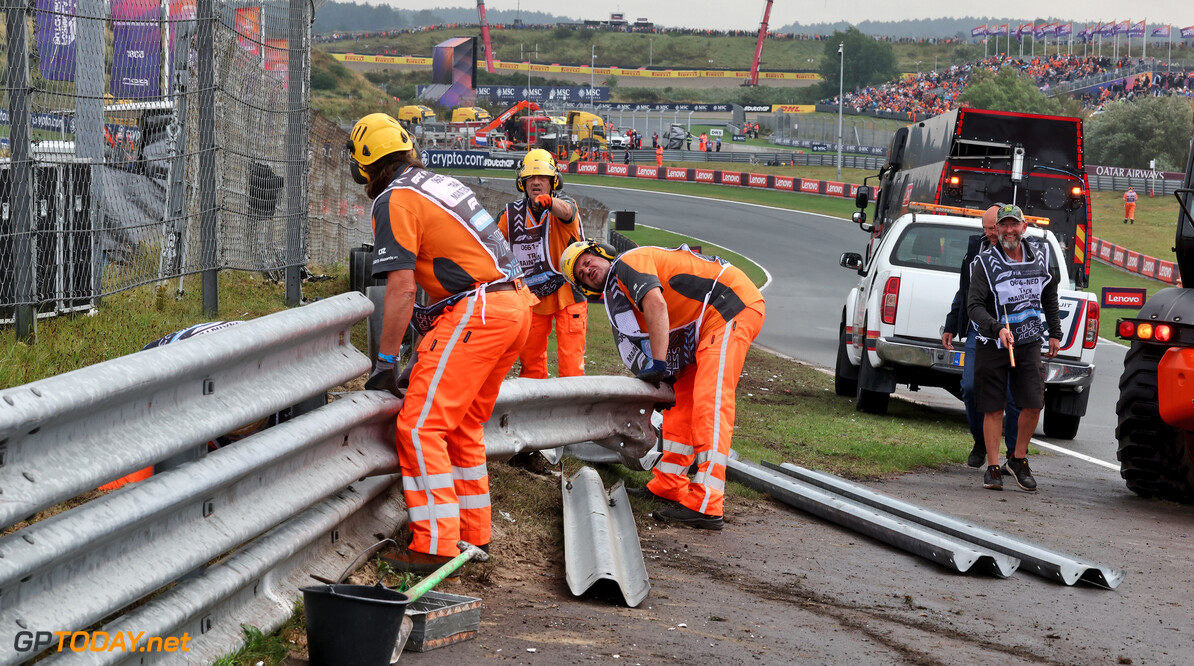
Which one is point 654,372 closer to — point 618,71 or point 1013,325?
point 1013,325

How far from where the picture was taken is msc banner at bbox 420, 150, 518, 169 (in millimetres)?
52878

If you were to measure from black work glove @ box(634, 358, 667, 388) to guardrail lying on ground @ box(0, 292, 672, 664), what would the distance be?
6.96 ft

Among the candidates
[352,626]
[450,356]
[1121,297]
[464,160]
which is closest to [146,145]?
[450,356]

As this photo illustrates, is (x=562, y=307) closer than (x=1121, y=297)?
Yes

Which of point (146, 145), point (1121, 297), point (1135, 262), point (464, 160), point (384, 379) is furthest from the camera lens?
point (464, 160)

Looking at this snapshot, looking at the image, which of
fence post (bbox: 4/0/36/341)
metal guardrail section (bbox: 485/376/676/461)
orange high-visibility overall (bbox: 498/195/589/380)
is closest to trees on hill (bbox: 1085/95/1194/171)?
orange high-visibility overall (bbox: 498/195/589/380)

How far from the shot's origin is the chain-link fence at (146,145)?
246 inches

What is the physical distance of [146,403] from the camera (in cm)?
321

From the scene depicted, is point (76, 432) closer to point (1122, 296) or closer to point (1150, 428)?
point (1150, 428)

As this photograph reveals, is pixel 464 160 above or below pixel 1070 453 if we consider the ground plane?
above

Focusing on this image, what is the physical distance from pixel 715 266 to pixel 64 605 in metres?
4.70

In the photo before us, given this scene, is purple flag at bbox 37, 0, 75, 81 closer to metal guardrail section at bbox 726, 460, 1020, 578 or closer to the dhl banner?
metal guardrail section at bbox 726, 460, 1020, 578

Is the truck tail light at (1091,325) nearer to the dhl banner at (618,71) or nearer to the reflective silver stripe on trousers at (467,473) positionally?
the reflective silver stripe on trousers at (467,473)

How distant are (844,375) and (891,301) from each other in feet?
6.14
